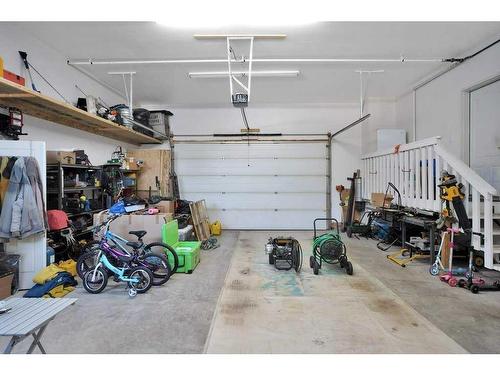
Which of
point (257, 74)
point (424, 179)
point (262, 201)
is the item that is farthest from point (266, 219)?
point (424, 179)


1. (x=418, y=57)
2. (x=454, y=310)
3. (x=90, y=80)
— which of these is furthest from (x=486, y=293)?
(x=90, y=80)

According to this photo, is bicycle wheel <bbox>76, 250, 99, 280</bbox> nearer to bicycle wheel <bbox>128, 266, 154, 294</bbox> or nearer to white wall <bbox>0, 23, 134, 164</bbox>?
bicycle wheel <bbox>128, 266, 154, 294</bbox>

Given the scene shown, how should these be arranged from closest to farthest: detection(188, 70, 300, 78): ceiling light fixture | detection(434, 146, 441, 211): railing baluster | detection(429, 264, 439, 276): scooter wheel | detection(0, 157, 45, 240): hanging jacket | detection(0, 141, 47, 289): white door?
detection(0, 157, 45, 240): hanging jacket
detection(0, 141, 47, 289): white door
detection(429, 264, 439, 276): scooter wheel
detection(434, 146, 441, 211): railing baluster
detection(188, 70, 300, 78): ceiling light fixture

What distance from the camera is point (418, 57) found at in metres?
4.75

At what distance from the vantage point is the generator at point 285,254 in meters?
4.03

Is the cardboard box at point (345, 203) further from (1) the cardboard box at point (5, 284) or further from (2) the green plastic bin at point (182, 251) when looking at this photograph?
(1) the cardboard box at point (5, 284)

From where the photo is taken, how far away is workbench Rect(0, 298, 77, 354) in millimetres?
1467

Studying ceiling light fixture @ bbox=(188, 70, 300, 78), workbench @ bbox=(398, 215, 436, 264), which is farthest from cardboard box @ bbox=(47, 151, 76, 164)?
workbench @ bbox=(398, 215, 436, 264)

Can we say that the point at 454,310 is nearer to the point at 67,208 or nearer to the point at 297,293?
the point at 297,293

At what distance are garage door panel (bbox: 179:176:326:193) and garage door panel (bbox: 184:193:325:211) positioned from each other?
0.14 meters

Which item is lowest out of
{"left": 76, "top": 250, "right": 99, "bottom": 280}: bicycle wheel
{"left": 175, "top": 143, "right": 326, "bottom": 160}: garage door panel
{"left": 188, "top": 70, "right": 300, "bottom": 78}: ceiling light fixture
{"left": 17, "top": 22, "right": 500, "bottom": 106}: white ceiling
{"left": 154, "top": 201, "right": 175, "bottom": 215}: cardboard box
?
{"left": 76, "top": 250, "right": 99, "bottom": 280}: bicycle wheel

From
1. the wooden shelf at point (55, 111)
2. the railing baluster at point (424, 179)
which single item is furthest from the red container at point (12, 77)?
the railing baluster at point (424, 179)

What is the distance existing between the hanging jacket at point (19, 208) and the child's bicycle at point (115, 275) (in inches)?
33.2

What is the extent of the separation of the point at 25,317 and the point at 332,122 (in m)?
7.42
